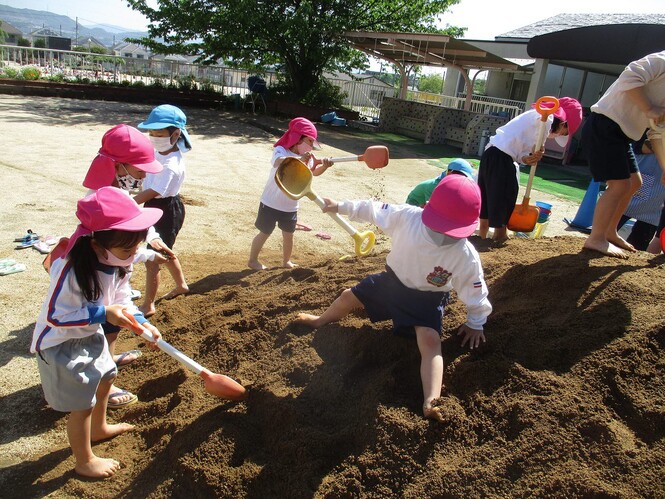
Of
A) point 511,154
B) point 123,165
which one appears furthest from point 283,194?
point 511,154

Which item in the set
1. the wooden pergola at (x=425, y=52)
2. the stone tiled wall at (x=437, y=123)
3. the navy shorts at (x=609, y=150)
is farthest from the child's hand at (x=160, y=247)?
the stone tiled wall at (x=437, y=123)

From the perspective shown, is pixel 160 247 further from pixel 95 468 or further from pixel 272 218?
pixel 272 218

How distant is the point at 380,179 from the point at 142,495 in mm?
7539

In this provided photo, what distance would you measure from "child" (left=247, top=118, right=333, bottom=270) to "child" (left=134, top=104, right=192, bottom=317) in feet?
2.38

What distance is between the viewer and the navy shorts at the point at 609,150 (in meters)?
3.46

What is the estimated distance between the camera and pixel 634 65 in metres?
3.17

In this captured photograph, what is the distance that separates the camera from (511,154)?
14.3ft

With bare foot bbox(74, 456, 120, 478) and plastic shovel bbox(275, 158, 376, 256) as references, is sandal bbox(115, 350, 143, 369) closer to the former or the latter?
bare foot bbox(74, 456, 120, 478)

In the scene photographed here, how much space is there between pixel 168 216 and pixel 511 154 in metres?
2.75

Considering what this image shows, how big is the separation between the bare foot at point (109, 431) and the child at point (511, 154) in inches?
125

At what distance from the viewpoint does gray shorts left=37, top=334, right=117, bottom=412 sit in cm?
217

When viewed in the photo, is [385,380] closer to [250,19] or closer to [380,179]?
[380,179]

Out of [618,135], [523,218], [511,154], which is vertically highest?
[618,135]

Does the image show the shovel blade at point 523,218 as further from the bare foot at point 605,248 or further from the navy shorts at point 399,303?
the navy shorts at point 399,303
